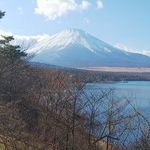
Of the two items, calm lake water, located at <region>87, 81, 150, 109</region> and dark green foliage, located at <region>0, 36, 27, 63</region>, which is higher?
dark green foliage, located at <region>0, 36, 27, 63</region>

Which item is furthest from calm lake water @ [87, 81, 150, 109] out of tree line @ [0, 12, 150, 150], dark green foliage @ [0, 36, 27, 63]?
dark green foliage @ [0, 36, 27, 63]

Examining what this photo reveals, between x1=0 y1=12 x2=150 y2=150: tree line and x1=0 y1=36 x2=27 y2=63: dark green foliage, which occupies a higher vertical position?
x1=0 y1=36 x2=27 y2=63: dark green foliage

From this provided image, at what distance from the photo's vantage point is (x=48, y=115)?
20.6m

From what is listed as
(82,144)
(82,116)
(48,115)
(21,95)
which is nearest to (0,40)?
(21,95)

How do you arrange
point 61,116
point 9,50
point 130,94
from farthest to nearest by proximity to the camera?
point 130,94
point 9,50
point 61,116

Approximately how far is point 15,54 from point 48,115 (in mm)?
6661

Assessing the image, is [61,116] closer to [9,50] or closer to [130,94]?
[9,50]

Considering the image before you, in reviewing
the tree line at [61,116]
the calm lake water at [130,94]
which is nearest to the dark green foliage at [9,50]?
the tree line at [61,116]

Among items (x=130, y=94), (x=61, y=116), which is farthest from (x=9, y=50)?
(x=130, y=94)

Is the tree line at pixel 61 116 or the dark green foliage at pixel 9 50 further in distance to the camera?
the dark green foliage at pixel 9 50

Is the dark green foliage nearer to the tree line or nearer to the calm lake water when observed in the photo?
the tree line

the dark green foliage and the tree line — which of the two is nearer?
the tree line

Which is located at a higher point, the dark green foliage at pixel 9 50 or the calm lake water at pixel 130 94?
the dark green foliage at pixel 9 50

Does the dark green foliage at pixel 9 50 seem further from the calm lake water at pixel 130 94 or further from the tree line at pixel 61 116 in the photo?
the calm lake water at pixel 130 94
